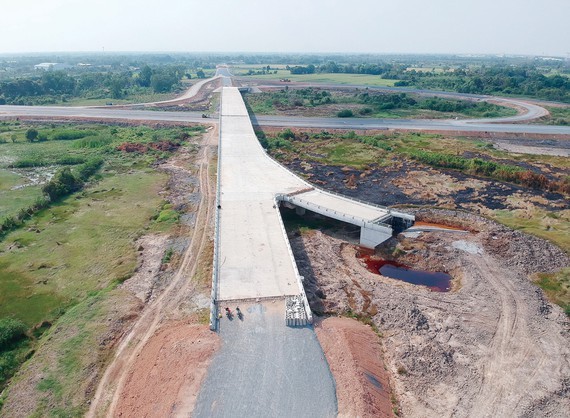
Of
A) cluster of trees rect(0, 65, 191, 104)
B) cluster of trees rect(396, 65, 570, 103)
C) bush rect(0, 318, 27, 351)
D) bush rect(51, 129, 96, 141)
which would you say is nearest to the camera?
bush rect(0, 318, 27, 351)

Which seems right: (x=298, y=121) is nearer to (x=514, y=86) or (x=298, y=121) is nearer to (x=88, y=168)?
(x=88, y=168)

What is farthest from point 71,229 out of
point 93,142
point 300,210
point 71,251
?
point 93,142

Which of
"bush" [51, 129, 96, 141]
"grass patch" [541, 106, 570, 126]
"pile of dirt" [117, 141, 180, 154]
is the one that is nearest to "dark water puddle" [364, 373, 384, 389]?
"pile of dirt" [117, 141, 180, 154]

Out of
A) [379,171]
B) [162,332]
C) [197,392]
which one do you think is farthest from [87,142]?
[197,392]

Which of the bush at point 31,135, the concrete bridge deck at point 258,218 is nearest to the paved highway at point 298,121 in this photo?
the bush at point 31,135

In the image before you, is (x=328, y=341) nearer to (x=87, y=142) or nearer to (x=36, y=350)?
(x=36, y=350)

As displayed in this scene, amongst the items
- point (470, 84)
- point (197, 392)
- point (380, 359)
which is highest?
point (470, 84)

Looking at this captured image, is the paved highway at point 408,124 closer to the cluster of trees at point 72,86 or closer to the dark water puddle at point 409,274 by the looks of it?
the dark water puddle at point 409,274

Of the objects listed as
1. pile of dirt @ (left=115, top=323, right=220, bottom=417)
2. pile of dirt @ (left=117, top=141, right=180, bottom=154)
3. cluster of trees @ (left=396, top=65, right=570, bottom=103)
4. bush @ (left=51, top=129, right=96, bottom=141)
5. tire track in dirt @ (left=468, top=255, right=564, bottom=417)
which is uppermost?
cluster of trees @ (left=396, top=65, right=570, bottom=103)

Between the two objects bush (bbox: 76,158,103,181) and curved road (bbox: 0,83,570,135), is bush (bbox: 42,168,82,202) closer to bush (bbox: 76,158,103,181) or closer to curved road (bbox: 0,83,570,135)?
bush (bbox: 76,158,103,181)
